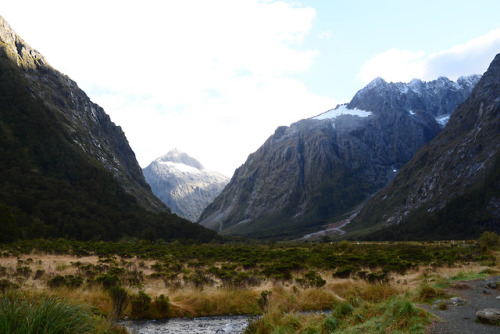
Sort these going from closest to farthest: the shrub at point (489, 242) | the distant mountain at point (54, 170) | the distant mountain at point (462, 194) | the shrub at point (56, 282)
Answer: the shrub at point (56, 282)
the shrub at point (489, 242)
the distant mountain at point (54, 170)
the distant mountain at point (462, 194)

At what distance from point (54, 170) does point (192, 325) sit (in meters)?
128

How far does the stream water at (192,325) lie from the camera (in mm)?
16203

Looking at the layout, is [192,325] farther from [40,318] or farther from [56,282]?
[40,318]

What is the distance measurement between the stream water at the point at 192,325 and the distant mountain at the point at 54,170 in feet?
197

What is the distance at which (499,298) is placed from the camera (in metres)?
14.5

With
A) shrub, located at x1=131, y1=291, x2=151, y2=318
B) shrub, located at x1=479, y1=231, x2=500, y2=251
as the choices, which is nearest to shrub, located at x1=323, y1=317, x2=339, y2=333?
shrub, located at x1=131, y1=291, x2=151, y2=318

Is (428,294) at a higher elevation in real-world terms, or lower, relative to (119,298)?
lower

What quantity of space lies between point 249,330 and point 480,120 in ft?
759

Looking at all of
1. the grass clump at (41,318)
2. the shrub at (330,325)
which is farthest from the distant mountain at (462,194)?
the grass clump at (41,318)

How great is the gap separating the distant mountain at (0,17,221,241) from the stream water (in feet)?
197

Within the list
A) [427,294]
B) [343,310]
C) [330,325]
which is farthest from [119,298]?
[427,294]

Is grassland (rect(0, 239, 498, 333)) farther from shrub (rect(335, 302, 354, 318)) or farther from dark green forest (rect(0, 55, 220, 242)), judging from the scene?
dark green forest (rect(0, 55, 220, 242))

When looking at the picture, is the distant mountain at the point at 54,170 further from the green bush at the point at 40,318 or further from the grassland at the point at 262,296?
the green bush at the point at 40,318

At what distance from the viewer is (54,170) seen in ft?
402
